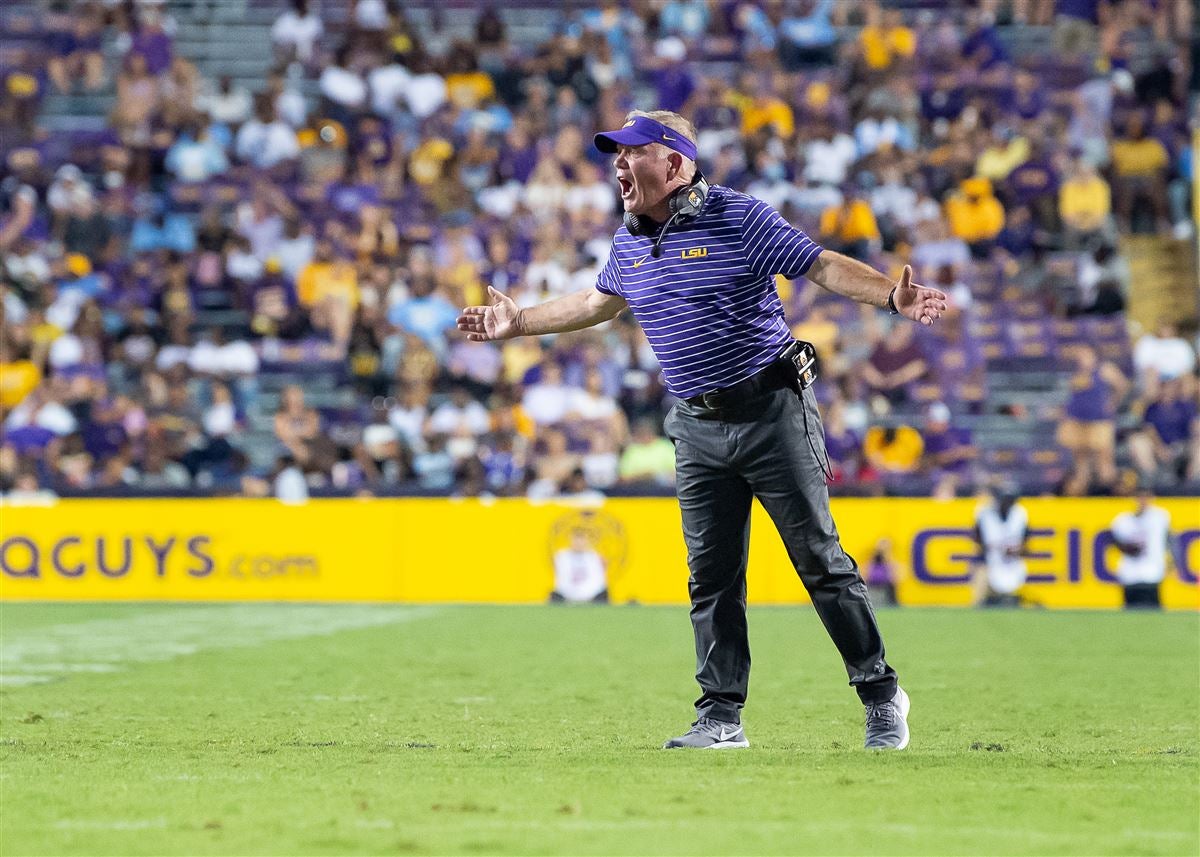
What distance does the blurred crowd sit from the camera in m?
18.7

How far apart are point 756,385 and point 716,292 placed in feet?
1.23

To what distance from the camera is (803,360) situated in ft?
22.2

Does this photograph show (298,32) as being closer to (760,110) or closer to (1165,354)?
(760,110)

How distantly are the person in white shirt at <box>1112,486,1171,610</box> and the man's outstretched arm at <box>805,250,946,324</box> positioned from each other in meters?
10.9

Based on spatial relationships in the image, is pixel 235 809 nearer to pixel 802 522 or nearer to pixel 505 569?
pixel 802 522

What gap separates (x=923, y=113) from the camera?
73.7ft

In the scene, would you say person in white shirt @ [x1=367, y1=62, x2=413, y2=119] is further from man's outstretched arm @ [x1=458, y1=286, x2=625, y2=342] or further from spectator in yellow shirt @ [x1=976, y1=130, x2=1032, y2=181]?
man's outstretched arm @ [x1=458, y1=286, x2=625, y2=342]

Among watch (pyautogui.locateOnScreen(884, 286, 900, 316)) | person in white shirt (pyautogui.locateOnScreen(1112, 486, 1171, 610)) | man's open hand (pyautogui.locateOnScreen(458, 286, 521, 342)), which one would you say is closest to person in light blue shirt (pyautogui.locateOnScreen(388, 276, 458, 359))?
person in white shirt (pyautogui.locateOnScreen(1112, 486, 1171, 610))

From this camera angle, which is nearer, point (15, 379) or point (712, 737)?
point (712, 737)

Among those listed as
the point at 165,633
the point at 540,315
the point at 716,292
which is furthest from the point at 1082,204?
the point at 716,292

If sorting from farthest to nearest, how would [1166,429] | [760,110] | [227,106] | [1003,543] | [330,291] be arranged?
[227,106] < [760,110] < [330,291] < [1166,429] < [1003,543]

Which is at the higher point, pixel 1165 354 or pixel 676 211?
pixel 676 211

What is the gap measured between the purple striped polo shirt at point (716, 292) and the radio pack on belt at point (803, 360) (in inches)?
2.0

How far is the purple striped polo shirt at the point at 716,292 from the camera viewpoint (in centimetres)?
662
